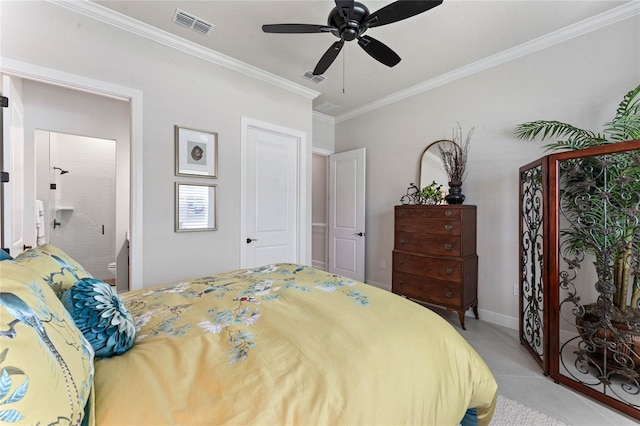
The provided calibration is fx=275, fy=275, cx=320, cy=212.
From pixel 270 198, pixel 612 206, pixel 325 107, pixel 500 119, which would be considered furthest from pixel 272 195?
pixel 612 206

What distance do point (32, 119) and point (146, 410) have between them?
3999mm

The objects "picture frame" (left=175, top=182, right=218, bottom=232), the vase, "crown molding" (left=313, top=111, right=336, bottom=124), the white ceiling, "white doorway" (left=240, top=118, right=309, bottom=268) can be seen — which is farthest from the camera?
"crown molding" (left=313, top=111, right=336, bottom=124)

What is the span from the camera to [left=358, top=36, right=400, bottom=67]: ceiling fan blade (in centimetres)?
199

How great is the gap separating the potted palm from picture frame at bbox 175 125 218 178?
121 inches

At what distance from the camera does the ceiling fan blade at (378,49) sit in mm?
1990

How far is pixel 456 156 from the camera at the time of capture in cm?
315

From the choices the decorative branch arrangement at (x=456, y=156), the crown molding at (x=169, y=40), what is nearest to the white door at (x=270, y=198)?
the crown molding at (x=169, y=40)

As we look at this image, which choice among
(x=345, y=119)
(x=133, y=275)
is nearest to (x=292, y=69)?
(x=345, y=119)

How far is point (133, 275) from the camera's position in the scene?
95.0 inches

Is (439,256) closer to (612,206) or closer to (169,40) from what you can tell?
(612,206)

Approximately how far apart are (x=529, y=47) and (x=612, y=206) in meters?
1.81

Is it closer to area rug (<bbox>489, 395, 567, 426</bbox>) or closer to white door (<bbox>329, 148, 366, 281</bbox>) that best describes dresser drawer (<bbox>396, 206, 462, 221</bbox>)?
white door (<bbox>329, 148, 366, 281</bbox>)

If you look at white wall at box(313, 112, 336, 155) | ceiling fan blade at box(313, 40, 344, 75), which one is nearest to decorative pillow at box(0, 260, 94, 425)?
ceiling fan blade at box(313, 40, 344, 75)

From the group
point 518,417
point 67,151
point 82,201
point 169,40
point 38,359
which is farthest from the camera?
point 82,201
